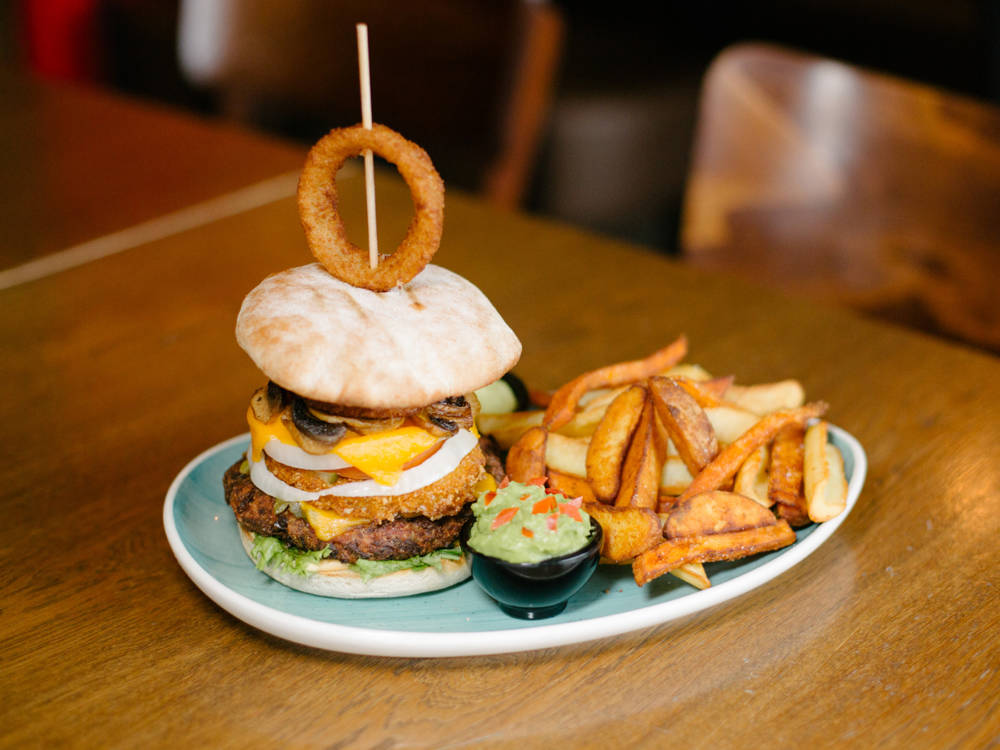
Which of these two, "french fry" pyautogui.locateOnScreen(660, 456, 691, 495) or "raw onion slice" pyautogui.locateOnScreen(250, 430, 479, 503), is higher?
"raw onion slice" pyautogui.locateOnScreen(250, 430, 479, 503)

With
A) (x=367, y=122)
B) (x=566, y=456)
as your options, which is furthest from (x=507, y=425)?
(x=367, y=122)

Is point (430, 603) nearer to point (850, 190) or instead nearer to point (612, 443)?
point (612, 443)

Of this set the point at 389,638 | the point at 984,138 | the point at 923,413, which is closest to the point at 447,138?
the point at 984,138

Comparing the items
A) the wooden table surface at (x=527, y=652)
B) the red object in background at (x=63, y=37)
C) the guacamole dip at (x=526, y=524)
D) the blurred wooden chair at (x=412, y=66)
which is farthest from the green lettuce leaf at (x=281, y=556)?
the red object in background at (x=63, y=37)

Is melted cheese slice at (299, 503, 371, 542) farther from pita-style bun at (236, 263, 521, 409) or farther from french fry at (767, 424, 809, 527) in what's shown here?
french fry at (767, 424, 809, 527)

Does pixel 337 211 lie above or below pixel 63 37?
above

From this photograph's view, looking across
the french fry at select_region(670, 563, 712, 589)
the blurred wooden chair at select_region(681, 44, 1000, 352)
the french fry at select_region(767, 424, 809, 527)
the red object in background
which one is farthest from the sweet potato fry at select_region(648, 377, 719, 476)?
the red object in background
